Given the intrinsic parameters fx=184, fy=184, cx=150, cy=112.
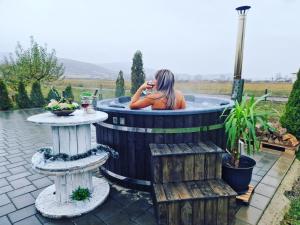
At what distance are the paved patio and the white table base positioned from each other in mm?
62

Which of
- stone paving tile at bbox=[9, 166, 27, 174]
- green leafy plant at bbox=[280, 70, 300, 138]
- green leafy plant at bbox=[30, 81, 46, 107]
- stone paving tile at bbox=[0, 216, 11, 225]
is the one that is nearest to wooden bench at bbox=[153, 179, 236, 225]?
stone paving tile at bbox=[0, 216, 11, 225]

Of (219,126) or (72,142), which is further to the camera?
(219,126)

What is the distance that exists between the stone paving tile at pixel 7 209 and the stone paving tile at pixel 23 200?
0.05m

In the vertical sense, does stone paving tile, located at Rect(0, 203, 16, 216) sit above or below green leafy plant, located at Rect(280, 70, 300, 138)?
below

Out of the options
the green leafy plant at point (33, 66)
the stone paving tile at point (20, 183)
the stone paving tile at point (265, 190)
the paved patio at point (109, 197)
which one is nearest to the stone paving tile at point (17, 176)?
the paved patio at point (109, 197)

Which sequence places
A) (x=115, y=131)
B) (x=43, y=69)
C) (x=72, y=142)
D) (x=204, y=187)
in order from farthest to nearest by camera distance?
(x=43, y=69), (x=115, y=131), (x=72, y=142), (x=204, y=187)

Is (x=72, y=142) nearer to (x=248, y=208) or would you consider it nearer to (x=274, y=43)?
(x=248, y=208)

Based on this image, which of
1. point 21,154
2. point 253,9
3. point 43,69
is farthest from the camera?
point 43,69

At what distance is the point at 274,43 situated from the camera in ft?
36.1

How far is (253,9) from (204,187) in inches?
126

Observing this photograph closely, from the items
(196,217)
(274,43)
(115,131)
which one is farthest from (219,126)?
(274,43)

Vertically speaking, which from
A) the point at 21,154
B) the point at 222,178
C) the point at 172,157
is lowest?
the point at 21,154

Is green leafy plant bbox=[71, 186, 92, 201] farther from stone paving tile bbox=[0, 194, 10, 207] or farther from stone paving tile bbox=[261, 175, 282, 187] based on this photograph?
stone paving tile bbox=[261, 175, 282, 187]

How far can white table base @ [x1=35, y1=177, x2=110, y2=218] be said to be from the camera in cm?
215
